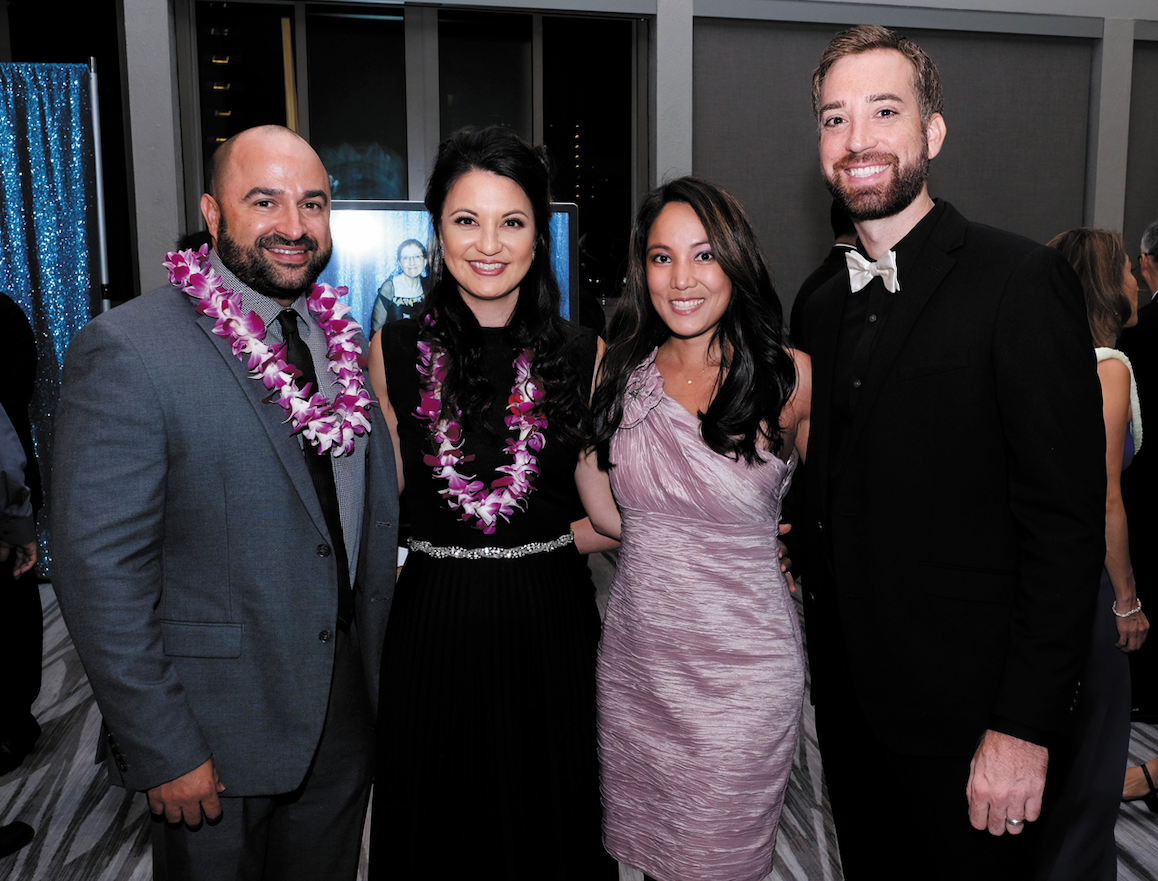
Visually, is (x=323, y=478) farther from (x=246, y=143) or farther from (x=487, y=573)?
(x=246, y=143)

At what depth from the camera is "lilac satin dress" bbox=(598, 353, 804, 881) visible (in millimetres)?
1647

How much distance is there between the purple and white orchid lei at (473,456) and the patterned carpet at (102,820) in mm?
1332

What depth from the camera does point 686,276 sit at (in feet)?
5.60

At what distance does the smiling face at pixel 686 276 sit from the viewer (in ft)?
5.60

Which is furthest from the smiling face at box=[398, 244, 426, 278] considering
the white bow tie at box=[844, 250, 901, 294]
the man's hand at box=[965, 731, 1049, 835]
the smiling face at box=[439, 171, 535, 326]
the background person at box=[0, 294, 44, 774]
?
the man's hand at box=[965, 731, 1049, 835]

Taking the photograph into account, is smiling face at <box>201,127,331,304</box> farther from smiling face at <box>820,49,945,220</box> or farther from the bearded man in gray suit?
smiling face at <box>820,49,945,220</box>

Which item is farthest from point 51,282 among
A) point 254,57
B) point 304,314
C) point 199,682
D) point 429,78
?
point 199,682

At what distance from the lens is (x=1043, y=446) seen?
1169 millimetres

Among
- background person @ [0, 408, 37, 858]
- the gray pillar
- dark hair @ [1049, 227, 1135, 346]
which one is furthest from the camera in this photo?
the gray pillar

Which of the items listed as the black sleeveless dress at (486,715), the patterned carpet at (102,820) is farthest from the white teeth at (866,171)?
the patterned carpet at (102,820)

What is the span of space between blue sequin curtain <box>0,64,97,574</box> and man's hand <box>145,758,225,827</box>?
3837 millimetres

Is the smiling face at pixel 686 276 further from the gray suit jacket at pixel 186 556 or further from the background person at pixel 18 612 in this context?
the background person at pixel 18 612

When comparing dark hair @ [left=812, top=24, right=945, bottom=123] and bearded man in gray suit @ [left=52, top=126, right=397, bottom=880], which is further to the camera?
dark hair @ [left=812, top=24, right=945, bottom=123]

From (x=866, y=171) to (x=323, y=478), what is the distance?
3.55 feet
